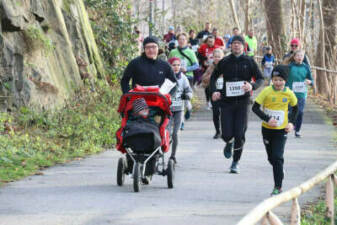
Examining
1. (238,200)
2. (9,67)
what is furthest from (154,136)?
(9,67)

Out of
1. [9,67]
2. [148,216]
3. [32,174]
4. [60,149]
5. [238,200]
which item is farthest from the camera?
[9,67]

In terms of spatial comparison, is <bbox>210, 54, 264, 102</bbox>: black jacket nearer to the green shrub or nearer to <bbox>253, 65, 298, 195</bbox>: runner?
<bbox>253, 65, 298, 195</bbox>: runner

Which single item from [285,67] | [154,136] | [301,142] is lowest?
[301,142]

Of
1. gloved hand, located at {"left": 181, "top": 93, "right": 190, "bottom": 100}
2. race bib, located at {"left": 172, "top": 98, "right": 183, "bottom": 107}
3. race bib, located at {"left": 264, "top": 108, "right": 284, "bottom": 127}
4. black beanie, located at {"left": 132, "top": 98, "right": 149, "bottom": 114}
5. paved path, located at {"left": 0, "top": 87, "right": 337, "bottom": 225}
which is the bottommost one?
paved path, located at {"left": 0, "top": 87, "right": 337, "bottom": 225}

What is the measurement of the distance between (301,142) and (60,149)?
507cm

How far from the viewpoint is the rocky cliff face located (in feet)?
50.0

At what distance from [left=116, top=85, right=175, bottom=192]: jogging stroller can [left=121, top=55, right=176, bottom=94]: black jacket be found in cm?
51

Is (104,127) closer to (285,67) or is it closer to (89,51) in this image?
(89,51)

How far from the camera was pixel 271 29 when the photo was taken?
33375 mm

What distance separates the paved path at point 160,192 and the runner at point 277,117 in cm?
44

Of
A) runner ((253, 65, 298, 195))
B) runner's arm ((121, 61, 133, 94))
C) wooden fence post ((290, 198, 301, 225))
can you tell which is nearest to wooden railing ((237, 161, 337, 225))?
wooden fence post ((290, 198, 301, 225))

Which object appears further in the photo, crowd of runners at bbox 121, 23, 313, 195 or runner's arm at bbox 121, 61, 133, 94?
runner's arm at bbox 121, 61, 133, 94

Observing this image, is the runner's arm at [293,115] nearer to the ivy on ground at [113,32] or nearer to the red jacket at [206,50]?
the red jacket at [206,50]

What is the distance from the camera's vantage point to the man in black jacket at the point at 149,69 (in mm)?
10172
